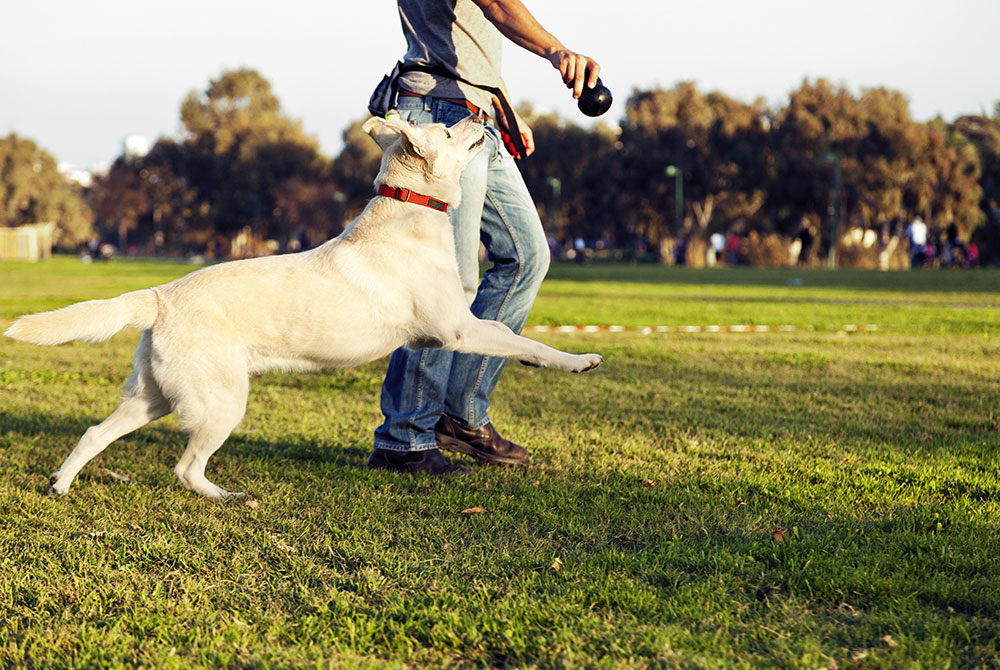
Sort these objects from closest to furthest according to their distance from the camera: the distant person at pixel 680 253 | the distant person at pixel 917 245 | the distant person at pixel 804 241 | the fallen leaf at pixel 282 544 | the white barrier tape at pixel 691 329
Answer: the fallen leaf at pixel 282 544
the white barrier tape at pixel 691 329
the distant person at pixel 917 245
the distant person at pixel 804 241
the distant person at pixel 680 253

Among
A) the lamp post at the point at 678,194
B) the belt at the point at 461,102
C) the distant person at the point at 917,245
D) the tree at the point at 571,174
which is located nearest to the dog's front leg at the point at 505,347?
the belt at the point at 461,102

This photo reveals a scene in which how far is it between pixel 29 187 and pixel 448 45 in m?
87.0

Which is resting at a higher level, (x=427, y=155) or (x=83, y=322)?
(x=427, y=155)

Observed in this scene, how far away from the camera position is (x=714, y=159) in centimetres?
5544

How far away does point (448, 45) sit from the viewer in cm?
443

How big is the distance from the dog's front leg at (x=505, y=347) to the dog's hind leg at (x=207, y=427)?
877 millimetres

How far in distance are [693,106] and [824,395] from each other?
54167mm

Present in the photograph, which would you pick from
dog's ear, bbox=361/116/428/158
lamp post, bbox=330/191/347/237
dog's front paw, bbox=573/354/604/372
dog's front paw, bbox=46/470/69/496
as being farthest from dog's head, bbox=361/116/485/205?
lamp post, bbox=330/191/347/237

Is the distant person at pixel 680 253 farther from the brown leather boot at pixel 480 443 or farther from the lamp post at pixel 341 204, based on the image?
the brown leather boot at pixel 480 443

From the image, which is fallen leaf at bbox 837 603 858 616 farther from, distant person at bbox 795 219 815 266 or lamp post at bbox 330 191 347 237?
lamp post at bbox 330 191 347 237

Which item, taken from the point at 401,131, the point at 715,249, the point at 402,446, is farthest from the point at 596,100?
the point at 715,249

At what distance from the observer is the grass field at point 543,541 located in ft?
8.20

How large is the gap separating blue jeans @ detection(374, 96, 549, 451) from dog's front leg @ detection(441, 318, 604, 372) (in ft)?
1.60

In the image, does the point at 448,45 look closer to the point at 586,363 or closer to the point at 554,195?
the point at 586,363
